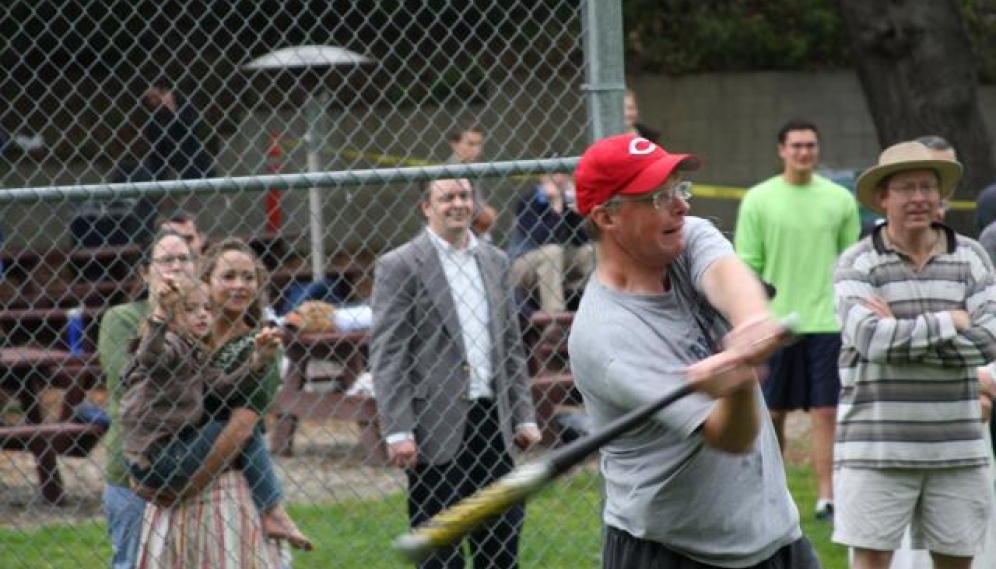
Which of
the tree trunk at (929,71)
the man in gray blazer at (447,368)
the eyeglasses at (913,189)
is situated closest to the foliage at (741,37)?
the tree trunk at (929,71)

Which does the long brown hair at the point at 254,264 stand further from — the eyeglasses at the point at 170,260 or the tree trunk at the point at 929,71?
the tree trunk at the point at 929,71

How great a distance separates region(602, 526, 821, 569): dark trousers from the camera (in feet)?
14.0

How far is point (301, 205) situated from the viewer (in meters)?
13.5

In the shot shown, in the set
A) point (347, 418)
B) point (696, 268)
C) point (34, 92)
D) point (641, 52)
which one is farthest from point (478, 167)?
point (641, 52)

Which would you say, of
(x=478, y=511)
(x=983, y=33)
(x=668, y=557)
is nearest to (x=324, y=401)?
(x=668, y=557)

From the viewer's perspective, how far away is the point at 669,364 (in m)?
3.98

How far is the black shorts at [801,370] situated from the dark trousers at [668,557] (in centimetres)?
425

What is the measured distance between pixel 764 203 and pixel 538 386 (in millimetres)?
1384

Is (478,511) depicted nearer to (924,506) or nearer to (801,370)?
(924,506)

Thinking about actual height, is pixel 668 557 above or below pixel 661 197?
below

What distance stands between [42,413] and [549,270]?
262 cm

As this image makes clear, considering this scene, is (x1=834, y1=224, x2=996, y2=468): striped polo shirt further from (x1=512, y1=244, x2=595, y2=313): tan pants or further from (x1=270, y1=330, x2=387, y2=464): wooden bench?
(x1=270, y1=330, x2=387, y2=464): wooden bench

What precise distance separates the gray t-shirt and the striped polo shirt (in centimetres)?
190

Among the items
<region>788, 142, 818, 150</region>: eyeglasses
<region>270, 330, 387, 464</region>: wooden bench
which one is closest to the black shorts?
<region>788, 142, 818, 150</region>: eyeglasses
